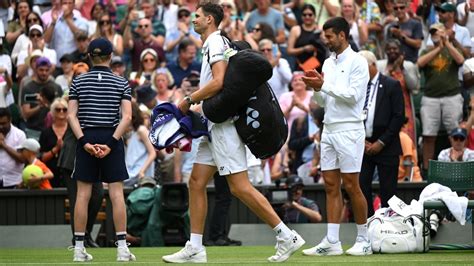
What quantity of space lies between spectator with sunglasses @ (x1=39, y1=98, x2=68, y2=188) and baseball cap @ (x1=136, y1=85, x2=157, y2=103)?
1676 mm

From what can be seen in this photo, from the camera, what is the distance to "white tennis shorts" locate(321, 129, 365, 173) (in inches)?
505

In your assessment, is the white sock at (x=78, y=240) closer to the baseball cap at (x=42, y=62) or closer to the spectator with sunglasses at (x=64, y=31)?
the baseball cap at (x=42, y=62)

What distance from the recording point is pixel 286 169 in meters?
19.4

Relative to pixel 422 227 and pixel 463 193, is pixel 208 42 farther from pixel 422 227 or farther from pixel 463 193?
pixel 463 193

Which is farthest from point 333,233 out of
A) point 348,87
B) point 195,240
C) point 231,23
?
point 231,23

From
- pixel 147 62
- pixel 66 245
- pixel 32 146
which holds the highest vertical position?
pixel 147 62

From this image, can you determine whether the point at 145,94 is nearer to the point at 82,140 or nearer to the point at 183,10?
the point at 183,10

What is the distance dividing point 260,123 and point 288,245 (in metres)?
1.12

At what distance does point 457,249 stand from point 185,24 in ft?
35.7

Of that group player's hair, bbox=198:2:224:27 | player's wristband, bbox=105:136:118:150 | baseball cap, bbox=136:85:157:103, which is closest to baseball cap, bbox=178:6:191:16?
baseball cap, bbox=136:85:157:103

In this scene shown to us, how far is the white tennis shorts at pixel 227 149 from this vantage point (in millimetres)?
11320

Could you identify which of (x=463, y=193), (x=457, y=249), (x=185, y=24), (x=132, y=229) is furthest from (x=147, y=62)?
(x=457, y=249)

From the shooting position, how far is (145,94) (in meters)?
20.3

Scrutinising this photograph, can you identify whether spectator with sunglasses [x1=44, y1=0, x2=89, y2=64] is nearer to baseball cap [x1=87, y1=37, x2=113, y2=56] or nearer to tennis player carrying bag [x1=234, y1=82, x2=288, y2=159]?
baseball cap [x1=87, y1=37, x2=113, y2=56]
